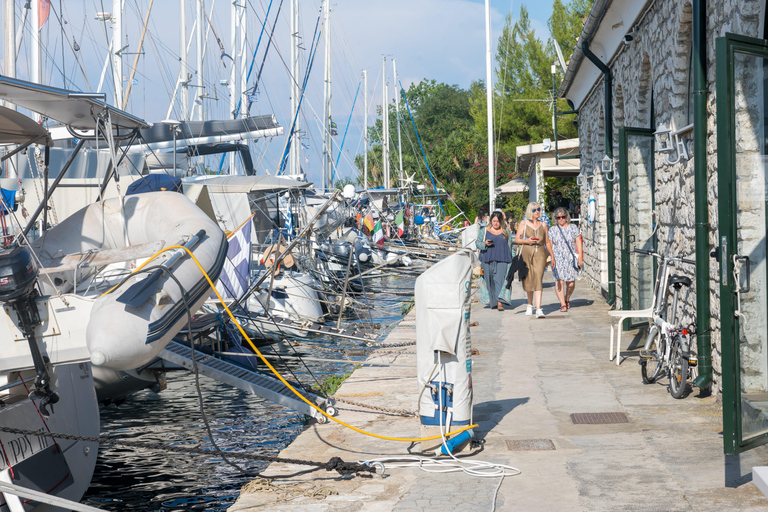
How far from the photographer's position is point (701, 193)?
5.82 metres

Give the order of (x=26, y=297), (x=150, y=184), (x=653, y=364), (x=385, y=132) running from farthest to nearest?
Result: (x=385, y=132), (x=150, y=184), (x=653, y=364), (x=26, y=297)

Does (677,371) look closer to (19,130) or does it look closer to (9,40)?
(19,130)

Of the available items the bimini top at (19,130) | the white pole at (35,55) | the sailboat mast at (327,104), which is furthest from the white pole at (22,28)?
the sailboat mast at (327,104)

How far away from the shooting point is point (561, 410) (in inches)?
230

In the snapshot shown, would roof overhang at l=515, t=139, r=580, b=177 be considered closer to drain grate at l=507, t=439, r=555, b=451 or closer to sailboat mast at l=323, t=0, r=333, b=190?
sailboat mast at l=323, t=0, r=333, b=190

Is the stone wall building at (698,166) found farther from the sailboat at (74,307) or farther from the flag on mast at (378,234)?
the flag on mast at (378,234)

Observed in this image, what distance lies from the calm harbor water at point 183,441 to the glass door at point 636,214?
3.94 metres

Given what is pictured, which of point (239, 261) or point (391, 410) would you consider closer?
point (391, 410)

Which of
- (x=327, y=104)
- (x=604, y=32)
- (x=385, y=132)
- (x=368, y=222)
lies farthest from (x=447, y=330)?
(x=385, y=132)

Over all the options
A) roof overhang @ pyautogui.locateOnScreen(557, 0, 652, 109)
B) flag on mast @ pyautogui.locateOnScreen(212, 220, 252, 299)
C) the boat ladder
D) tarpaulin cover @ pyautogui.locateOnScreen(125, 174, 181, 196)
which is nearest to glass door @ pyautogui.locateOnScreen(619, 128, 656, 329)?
roof overhang @ pyautogui.locateOnScreen(557, 0, 652, 109)

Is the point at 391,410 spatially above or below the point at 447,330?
below

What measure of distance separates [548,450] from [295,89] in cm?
2185

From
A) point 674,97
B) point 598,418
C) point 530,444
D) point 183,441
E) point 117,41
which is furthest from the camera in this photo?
point 117,41

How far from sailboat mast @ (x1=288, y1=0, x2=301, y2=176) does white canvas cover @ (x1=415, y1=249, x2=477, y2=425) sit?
18.7 m
